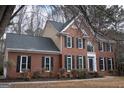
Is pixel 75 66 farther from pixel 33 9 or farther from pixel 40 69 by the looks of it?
pixel 33 9

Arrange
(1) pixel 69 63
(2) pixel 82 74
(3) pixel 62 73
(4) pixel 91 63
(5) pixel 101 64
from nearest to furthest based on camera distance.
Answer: (3) pixel 62 73 < (2) pixel 82 74 < (1) pixel 69 63 < (4) pixel 91 63 < (5) pixel 101 64

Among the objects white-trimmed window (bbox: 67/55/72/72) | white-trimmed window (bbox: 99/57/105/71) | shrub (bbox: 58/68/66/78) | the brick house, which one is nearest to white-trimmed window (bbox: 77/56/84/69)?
the brick house

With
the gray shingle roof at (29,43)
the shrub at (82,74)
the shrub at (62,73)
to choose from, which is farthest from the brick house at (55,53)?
the shrub at (82,74)

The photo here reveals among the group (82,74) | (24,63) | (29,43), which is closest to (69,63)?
(82,74)

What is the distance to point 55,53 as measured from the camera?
2266 cm

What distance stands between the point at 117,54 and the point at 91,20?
21483 mm

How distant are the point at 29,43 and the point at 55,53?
304 centimetres

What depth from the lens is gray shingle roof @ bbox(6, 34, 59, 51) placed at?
20.5 meters

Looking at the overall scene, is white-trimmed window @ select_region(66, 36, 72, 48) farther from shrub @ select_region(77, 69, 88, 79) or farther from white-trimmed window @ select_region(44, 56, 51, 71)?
shrub @ select_region(77, 69, 88, 79)

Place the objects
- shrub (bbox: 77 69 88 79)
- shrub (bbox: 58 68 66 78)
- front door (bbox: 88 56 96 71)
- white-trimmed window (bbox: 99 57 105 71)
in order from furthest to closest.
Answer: white-trimmed window (bbox: 99 57 105 71)
front door (bbox: 88 56 96 71)
shrub (bbox: 77 69 88 79)
shrub (bbox: 58 68 66 78)

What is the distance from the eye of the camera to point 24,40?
22.2m

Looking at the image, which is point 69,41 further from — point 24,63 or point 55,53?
point 24,63
